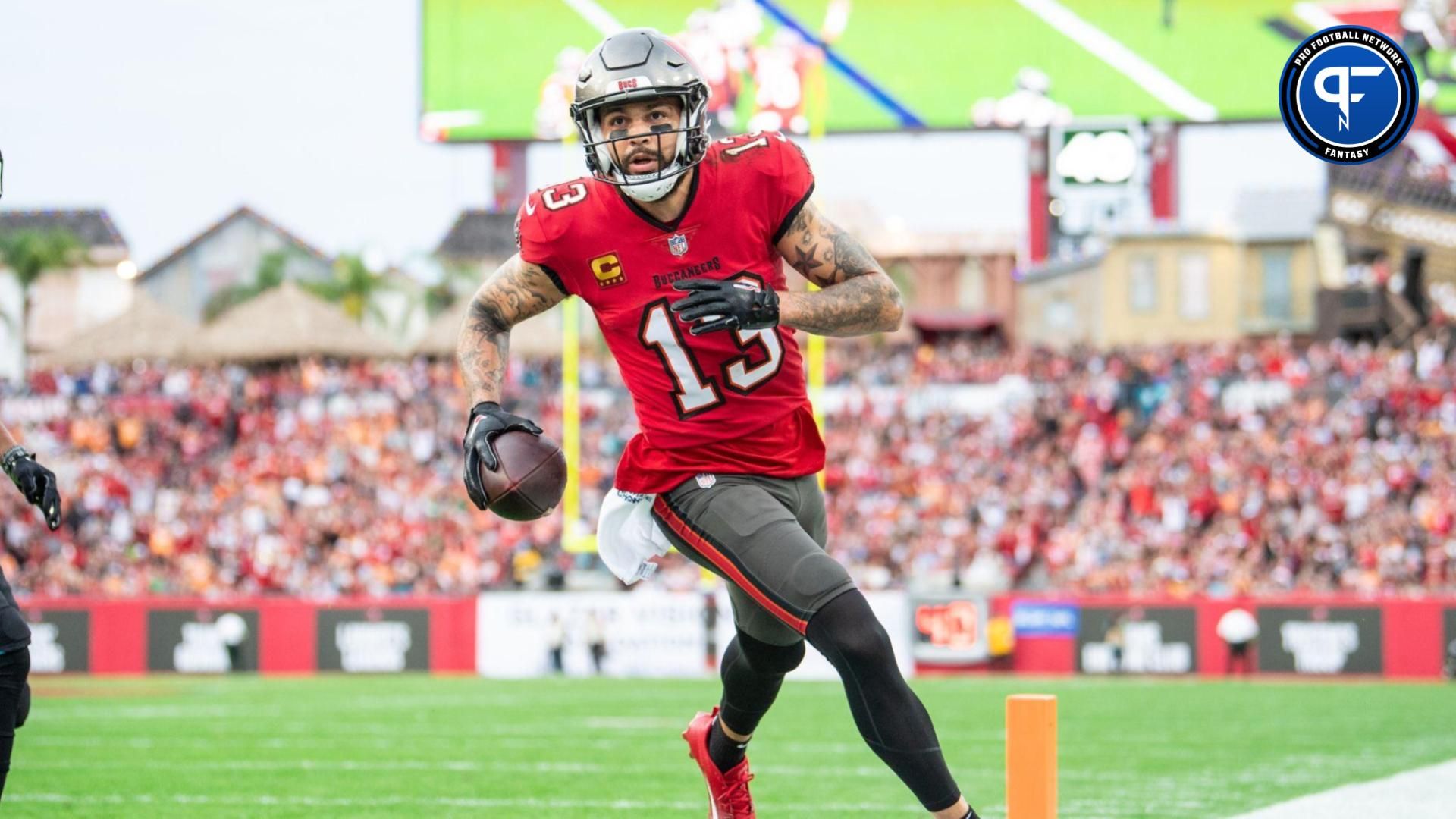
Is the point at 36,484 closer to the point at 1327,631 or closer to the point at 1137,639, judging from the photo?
the point at 1137,639

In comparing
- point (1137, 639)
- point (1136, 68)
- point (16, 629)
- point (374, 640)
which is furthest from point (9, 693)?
point (1136, 68)

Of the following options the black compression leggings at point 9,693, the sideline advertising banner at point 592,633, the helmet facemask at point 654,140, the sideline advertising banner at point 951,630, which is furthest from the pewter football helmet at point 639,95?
the sideline advertising banner at point 592,633

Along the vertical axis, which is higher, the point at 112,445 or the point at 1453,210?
the point at 1453,210

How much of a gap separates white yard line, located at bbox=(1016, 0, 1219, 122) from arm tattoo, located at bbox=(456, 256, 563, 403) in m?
16.5

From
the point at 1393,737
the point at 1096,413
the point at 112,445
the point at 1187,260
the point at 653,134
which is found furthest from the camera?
the point at 1187,260

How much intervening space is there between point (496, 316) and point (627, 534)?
63 cm

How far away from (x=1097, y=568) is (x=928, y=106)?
5.89 m

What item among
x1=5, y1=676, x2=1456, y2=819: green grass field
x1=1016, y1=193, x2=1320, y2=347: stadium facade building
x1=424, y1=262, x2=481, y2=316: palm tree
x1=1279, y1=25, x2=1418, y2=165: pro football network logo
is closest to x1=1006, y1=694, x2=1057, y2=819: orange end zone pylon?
x1=5, y1=676, x2=1456, y2=819: green grass field

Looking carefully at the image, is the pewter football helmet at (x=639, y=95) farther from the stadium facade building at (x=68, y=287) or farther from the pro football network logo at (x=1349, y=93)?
the stadium facade building at (x=68, y=287)

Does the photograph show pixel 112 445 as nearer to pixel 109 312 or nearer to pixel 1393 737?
pixel 1393 737

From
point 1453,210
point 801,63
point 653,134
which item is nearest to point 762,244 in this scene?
point 653,134

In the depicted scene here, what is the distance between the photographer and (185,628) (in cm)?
1758

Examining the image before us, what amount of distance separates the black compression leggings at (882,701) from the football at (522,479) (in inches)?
28.4

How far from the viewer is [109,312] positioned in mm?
42781
